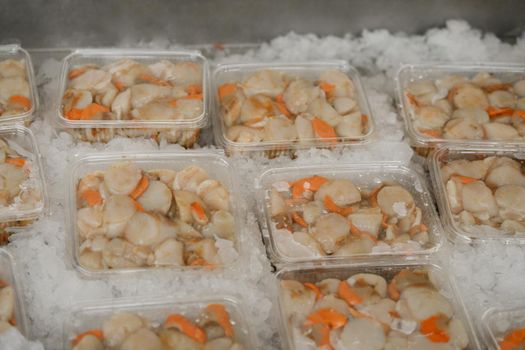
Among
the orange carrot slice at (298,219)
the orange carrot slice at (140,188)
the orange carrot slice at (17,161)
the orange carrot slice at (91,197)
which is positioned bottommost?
the orange carrot slice at (298,219)

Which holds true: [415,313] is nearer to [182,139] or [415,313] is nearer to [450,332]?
[450,332]

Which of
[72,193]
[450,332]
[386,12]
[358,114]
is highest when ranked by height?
[386,12]

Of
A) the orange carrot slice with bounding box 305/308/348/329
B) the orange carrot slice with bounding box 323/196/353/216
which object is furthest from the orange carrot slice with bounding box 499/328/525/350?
the orange carrot slice with bounding box 323/196/353/216

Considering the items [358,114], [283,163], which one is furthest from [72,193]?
[358,114]

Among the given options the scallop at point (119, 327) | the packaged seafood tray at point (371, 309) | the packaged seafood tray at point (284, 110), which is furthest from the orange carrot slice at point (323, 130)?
the scallop at point (119, 327)

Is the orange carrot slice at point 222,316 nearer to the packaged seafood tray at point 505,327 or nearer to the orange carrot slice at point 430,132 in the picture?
the packaged seafood tray at point 505,327

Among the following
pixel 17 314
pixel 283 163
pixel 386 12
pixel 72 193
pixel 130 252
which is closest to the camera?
pixel 17 314
